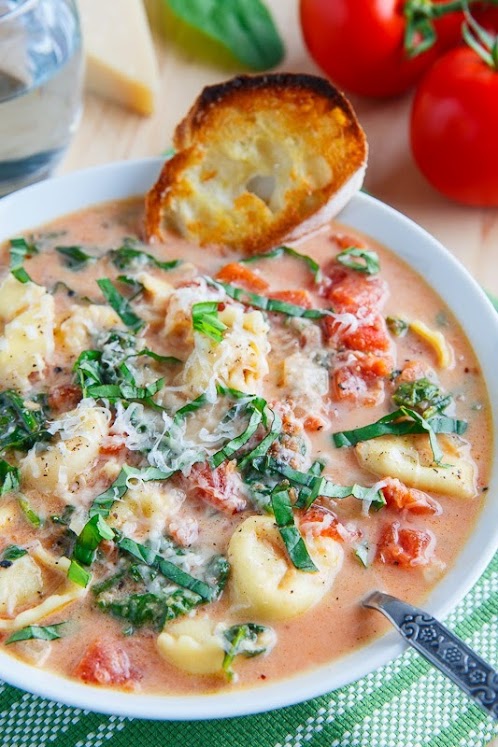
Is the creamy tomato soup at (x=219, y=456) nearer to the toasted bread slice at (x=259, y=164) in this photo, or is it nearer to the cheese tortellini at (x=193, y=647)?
the cheese tortellini at (x=193, y=647)

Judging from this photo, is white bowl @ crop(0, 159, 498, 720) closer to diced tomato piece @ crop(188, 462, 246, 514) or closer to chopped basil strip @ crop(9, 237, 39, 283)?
chopped basil strip @ crop(9, 237, 39, 283)

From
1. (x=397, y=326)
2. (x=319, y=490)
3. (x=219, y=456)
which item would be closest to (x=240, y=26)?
(x=397, y=326)

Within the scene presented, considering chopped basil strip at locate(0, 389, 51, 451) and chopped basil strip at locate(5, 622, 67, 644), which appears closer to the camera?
chopped basil strip at locate(5, 622, 67, 644)

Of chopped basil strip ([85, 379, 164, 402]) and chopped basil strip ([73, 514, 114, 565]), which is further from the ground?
chopped basil strip ([85, 379, 164, 402])

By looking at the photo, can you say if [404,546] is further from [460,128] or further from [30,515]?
[460,128]

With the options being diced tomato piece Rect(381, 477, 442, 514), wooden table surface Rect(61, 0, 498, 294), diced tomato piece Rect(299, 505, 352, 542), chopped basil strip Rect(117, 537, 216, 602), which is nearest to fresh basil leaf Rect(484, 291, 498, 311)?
wooden table surface Rect(61, 0, 498, 294)
